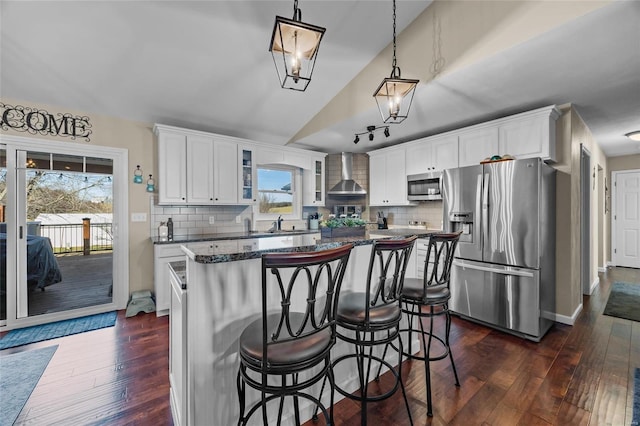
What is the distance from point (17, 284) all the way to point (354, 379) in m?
3.75

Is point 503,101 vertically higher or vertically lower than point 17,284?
higher

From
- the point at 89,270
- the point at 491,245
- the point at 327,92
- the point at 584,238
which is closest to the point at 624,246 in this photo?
the point at 584,238

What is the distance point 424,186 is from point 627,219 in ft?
16.7

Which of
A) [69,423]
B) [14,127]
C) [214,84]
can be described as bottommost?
[69,423]

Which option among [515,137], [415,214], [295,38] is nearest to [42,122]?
[295,38]

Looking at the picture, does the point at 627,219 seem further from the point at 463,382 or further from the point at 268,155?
the point at 268,155

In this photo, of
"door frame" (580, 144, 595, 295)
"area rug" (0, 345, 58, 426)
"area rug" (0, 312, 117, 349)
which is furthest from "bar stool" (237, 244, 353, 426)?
"door frame" (580, 144, 595, 295)

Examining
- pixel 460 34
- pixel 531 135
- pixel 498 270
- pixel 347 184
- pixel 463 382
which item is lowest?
pixel 463 382

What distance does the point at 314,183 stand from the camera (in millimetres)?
5172

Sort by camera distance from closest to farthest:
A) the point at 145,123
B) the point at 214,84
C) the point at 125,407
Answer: the point at 125,407
the point at 214,84
the point at 145,123

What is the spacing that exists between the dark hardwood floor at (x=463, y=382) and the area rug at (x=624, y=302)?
0.44 m

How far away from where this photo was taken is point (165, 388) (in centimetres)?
197

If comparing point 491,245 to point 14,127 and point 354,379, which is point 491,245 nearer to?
point 354,379

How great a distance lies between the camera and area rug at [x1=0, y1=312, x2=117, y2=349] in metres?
2.67
